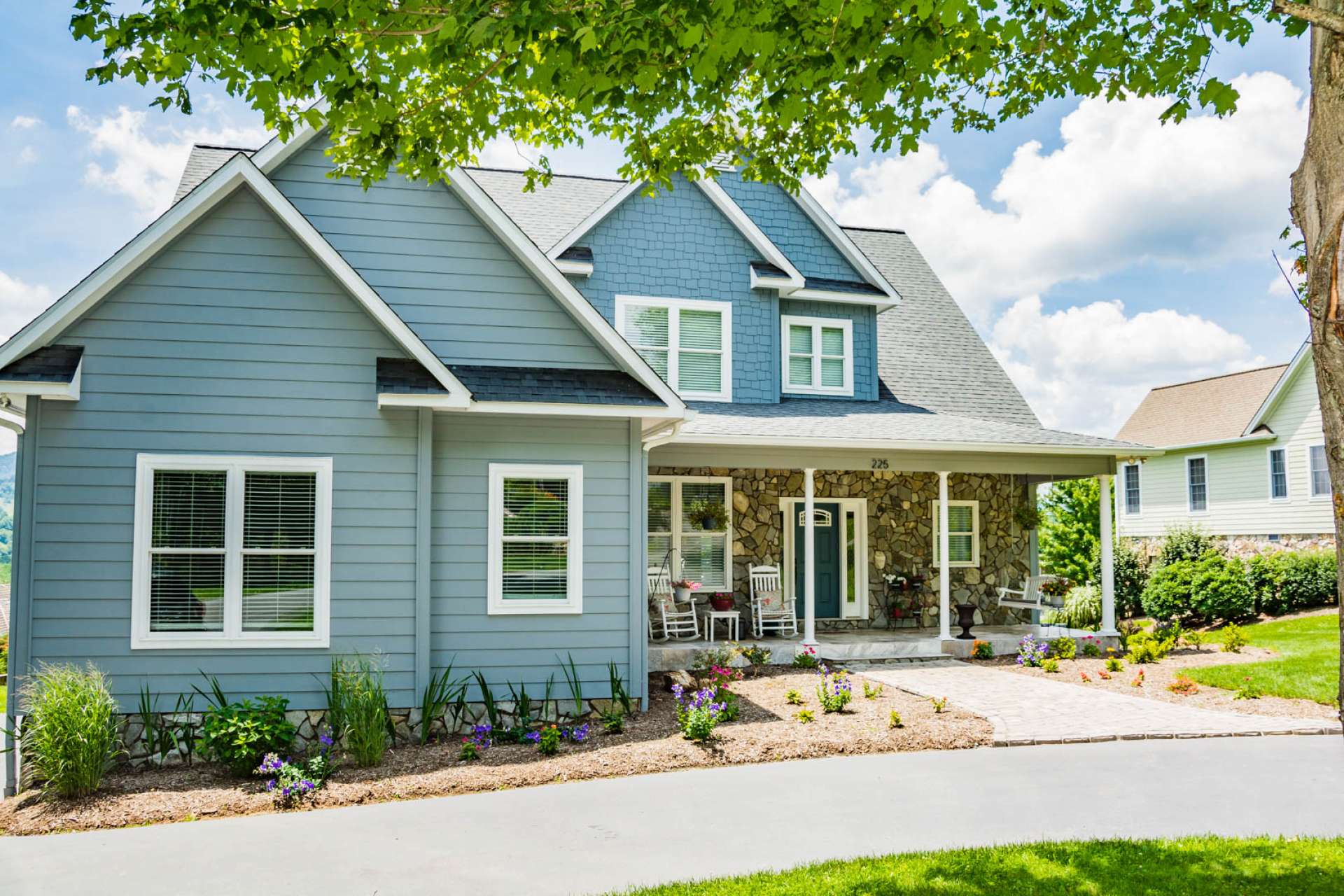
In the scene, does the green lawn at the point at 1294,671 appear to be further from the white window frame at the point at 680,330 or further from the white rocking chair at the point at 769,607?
the white window frame at the point at 680,330

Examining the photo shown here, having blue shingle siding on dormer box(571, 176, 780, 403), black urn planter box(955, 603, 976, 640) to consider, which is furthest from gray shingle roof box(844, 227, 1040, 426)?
black urn planter box(955, 603, 976, 640)

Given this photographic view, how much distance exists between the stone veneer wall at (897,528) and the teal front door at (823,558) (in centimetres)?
26

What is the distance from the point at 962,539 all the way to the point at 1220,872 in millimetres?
11967

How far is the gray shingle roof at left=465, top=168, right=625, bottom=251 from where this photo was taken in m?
15.9

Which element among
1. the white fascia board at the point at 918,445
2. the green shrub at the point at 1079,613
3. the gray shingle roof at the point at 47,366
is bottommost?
the green shrub at the point at 1079,613

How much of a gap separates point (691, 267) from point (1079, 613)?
10.0 metres

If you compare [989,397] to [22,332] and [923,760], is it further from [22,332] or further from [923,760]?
[22,332]

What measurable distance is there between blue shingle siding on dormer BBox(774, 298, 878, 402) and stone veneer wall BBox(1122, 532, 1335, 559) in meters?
10.4

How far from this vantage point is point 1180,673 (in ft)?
41.4

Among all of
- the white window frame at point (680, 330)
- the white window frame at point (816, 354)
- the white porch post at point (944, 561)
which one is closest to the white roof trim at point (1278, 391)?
the white window frame at point (816, 354)

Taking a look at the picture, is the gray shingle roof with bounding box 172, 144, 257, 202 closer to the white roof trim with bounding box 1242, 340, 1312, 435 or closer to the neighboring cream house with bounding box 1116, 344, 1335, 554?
the neighboring cream house with bounding box 1116, 344, 1335, 554

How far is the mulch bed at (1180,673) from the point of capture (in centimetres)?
1079

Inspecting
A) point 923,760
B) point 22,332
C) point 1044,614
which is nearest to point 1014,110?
point 923,760

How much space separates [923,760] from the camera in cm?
865
